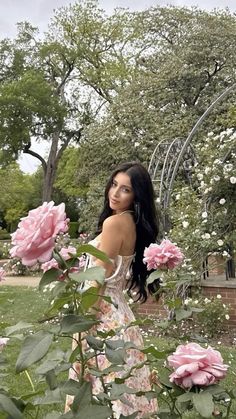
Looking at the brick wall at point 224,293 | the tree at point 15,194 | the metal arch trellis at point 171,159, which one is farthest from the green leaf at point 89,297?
the tree at point 15,194

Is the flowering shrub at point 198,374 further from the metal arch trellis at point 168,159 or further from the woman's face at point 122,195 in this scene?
the metal arch trellis at point 168,159

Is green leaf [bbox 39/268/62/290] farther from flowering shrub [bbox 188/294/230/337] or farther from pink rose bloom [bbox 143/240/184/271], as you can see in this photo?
flowering shrub [bbox 188/294/230/337]

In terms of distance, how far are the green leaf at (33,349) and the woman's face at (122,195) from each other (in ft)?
3.85

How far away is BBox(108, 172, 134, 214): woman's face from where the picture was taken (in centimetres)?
199

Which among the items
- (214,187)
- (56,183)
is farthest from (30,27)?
(214,187)

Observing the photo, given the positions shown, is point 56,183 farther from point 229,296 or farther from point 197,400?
point 197,400

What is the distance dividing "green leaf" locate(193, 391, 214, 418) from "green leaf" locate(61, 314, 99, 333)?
0.69 ft

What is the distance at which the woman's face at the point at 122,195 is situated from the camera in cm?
199

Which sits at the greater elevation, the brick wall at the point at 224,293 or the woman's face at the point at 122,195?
the woman's face at the point at 122,195

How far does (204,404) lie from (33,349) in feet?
0.95

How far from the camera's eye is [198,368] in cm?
89

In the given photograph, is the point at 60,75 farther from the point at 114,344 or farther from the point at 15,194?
the point at 114,344

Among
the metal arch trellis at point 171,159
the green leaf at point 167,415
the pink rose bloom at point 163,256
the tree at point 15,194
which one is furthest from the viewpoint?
the tree at point 15,194

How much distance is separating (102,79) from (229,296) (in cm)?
1754
